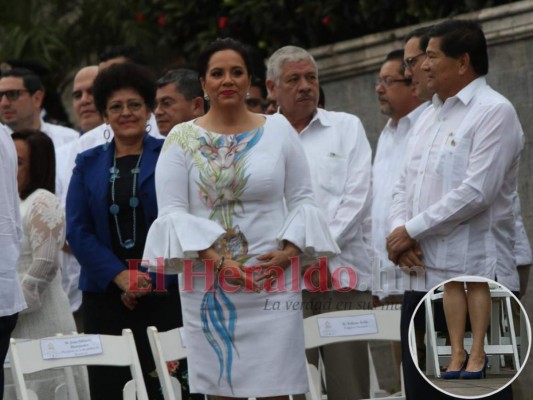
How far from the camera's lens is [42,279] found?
7.79m

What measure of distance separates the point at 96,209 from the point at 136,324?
0.65 meters

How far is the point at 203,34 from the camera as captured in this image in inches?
473

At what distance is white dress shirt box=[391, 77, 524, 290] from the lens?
22.0 feet

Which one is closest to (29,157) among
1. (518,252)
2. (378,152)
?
(378,152)

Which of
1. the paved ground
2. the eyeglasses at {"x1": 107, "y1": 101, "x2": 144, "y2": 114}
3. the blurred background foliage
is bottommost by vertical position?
the paved ground

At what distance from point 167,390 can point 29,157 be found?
6.38ft

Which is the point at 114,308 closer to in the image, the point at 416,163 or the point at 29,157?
the point at 29,157

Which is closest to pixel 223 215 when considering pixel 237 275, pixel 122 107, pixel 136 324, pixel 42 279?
pixel 237 275

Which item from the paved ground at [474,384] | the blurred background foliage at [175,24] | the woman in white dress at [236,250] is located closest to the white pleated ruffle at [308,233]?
the woman in white dress at [236,250]

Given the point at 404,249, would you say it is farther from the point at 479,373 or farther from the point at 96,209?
the point at 96,209

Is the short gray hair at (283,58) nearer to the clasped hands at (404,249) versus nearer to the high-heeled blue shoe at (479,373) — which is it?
the clasped hands at (404,249)

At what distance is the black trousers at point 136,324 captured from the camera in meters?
7.67

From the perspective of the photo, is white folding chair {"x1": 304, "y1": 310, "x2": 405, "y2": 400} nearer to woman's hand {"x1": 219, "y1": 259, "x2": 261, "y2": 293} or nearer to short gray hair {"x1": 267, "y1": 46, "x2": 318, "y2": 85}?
woman's hand {"x1": 219, "y1": 259, "x2": 261, "y2": 293}

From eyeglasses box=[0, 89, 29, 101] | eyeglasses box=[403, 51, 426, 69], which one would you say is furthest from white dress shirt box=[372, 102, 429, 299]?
eyeglasses box=[0, 89, 29, 101]
